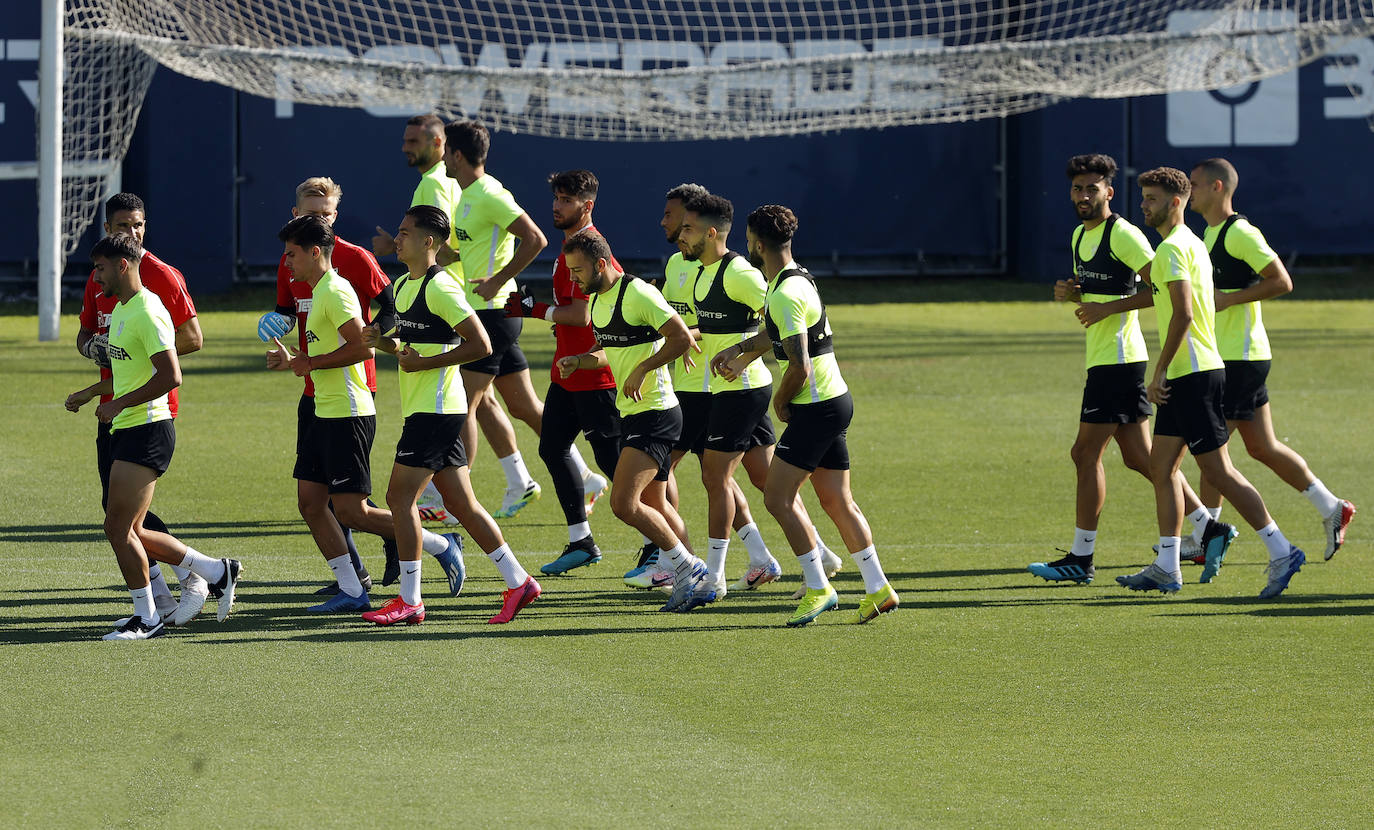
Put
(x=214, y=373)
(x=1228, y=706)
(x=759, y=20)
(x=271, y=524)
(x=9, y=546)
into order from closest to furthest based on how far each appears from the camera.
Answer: (x=1228, y=706) < (x=9, y=546) < (x=271, y=524) < (x=214, y=373) < (x=759, y=20)

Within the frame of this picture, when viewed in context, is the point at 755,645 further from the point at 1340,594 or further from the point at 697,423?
the point at 1340,594

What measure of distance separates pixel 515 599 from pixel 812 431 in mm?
1466

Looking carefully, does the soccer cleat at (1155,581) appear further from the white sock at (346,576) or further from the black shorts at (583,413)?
the white sock at (346,576)

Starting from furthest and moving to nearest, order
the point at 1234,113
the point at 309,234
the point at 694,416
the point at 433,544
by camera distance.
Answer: the point at 1234,113
the point at 694,416
the point at 433,544
the point at 309,234

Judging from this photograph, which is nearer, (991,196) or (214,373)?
(214,373)

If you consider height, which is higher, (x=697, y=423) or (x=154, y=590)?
(x=697, y=423)

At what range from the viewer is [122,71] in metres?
19.0

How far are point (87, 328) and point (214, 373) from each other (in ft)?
26.4

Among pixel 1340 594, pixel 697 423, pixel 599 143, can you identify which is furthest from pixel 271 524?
pixel 599 143

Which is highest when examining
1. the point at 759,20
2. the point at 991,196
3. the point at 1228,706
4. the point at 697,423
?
the point at 759,20

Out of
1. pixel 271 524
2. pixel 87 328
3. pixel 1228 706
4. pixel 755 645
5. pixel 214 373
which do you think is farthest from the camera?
pixel 214 373

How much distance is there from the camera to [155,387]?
23.3 feet

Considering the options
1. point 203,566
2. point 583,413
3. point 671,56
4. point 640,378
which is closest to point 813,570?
point 640,378

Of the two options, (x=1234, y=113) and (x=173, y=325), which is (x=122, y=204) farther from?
(x=1234, y=113)
